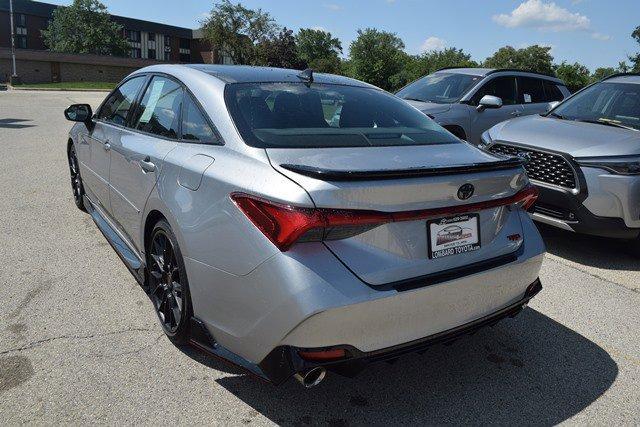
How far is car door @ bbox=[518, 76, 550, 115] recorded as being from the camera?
9.12 metres

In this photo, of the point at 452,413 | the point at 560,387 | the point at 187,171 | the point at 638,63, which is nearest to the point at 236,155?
the point at 187,171

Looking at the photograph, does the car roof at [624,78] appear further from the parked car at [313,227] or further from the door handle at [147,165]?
the door handle at [147,165]

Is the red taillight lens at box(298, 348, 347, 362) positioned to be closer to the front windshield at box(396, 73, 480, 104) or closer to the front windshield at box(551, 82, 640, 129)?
the front windshield at box(551, 82, 640, 129)

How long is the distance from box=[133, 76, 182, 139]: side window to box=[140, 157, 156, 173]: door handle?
0.60ft

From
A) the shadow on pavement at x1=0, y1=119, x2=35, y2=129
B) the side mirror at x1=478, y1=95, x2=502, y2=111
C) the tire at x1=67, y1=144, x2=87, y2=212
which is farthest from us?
the shadow on pavement at x1=0, y1=119, x2=35, y2=129

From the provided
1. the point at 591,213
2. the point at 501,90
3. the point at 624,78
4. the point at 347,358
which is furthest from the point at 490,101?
the point at 347,358

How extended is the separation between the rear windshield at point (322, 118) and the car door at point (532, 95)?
6464 millimetres

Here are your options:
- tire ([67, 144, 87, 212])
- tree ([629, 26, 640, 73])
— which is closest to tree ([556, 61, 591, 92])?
tree ([629, 26, 640, 73])

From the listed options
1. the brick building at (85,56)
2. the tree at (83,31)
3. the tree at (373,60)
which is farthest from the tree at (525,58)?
the tree at (83,31)

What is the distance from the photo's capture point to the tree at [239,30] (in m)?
73.8

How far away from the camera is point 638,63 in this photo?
6631cm

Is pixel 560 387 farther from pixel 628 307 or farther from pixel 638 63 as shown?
pixel 638 63

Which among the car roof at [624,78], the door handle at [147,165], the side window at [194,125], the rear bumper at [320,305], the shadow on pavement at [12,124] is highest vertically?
the car roof at [624,78]

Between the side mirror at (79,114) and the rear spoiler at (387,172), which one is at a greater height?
the rear spoiler at (387,172)
